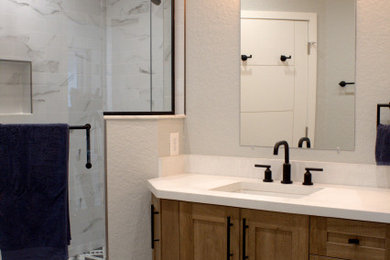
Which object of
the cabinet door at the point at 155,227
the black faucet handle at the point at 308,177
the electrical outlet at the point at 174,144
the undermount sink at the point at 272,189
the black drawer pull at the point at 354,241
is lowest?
the cabinet door at the point at 155,227

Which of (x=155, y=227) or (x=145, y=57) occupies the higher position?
(x=145, y=57)

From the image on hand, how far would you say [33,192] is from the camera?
222cm

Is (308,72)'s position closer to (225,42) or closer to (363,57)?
(363,57)

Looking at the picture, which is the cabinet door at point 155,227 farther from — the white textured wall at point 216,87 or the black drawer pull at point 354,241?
the black drawer pull at point 354,241

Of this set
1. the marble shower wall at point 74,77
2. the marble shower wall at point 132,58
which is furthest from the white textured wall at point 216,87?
the marble shower wall at point 74,77

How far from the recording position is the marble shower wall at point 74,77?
3.11 metres

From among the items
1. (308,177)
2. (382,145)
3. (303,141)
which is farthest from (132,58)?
(382,145)

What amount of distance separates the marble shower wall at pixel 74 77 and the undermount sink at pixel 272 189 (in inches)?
48.0

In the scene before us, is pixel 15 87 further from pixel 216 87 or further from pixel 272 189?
pixel 272 189

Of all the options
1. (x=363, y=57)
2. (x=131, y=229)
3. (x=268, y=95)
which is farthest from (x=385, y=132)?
(x=131, y=229)

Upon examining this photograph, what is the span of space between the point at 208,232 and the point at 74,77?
71.2 inches

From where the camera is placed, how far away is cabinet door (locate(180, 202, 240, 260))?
2076 millimetres

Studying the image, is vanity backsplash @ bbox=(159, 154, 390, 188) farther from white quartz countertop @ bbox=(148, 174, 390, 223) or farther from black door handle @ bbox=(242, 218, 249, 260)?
black door handle @ bbox=(242, 218, 249, 260)

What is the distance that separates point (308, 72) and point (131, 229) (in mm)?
1258
